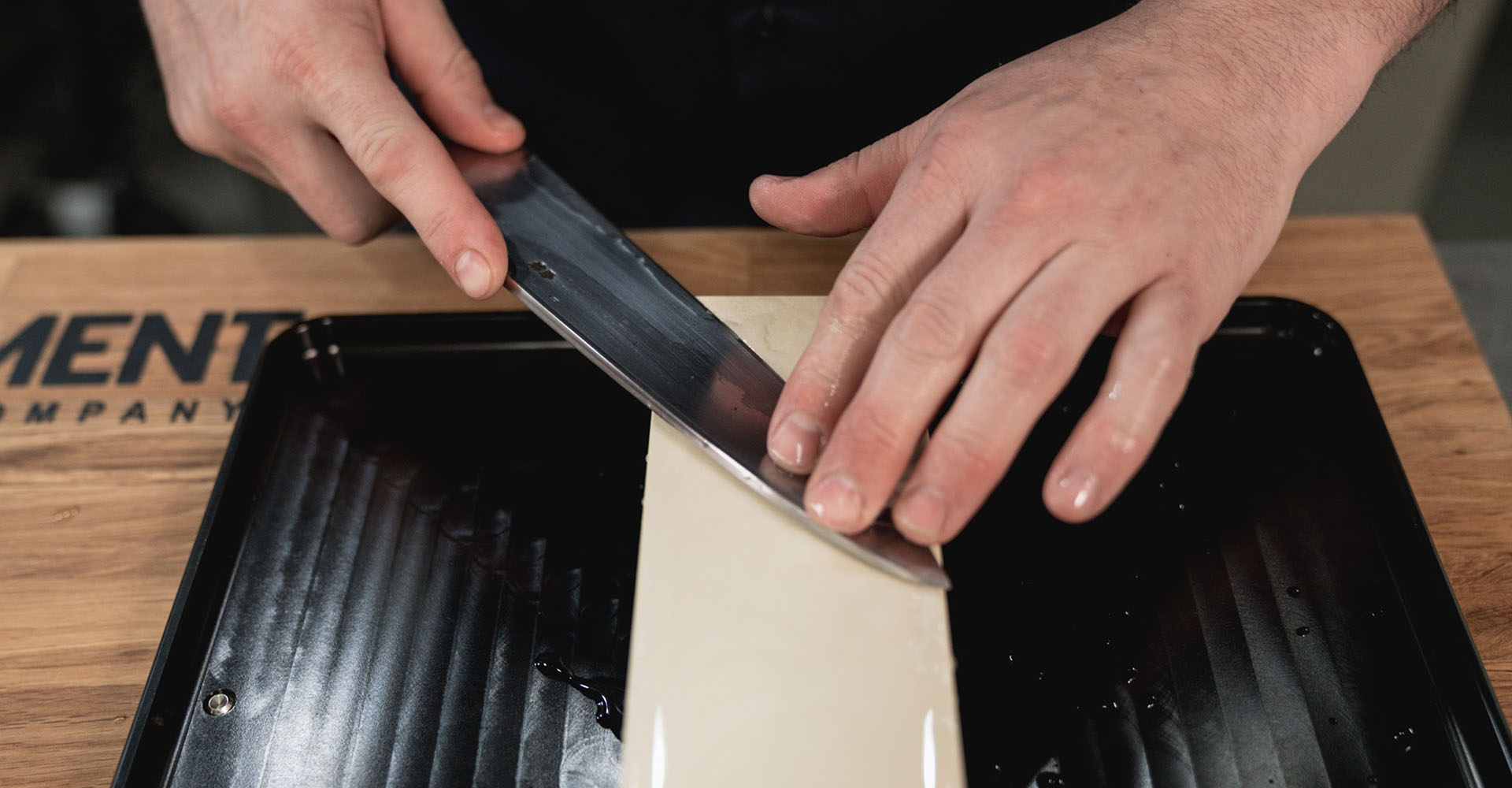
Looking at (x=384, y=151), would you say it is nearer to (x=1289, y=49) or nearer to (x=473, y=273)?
(x=473, y=273)

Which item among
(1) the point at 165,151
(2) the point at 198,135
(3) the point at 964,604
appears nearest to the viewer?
(3) the point at 964,604

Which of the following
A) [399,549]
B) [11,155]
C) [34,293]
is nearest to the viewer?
[399,549]

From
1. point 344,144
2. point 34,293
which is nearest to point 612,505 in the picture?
point 344,144

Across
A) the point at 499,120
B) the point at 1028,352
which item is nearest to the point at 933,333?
the point at 1028,352

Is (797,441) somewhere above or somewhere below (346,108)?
below

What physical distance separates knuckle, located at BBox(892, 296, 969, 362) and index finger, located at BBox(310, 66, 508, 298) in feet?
0.92

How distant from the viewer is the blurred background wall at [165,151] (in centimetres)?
164

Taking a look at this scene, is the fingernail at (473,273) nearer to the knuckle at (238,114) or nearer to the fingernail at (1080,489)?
the knuckle at (238,114)

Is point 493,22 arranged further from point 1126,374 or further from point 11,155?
point 11,155

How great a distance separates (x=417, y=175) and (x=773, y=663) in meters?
0.41

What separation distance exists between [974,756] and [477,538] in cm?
34

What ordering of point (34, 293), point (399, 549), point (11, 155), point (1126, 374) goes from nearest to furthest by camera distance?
point (1126, 374) < point (399, 549) < point (34, 293) < point (11, 155)

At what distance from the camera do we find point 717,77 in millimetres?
929

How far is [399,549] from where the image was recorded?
67 centimetres
